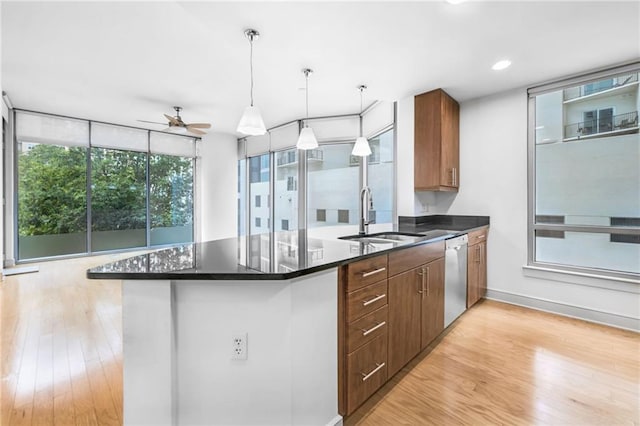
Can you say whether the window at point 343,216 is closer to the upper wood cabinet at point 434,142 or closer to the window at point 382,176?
the window at point 382,176

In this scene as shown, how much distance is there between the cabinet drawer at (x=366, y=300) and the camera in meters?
1.52

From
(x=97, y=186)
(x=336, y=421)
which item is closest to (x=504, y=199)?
(x=336, y=421)

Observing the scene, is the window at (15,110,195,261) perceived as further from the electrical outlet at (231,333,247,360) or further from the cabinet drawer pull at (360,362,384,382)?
the cabinet drawer pull at (360,362,384,382)

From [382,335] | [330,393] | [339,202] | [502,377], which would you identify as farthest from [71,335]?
[339,202]

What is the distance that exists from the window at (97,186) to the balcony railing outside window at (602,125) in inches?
279

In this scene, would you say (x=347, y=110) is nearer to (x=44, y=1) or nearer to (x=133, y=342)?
(x=44, y=1)

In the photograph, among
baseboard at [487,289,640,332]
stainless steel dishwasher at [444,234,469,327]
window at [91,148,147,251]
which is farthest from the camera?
window at [91,148,147,251]

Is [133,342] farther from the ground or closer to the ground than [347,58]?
closer to the ground

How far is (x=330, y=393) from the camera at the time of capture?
1.44 meters

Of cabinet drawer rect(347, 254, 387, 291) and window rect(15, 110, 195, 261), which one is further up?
window rect(15, 110, 195, 261)

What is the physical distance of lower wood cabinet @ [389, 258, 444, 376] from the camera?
6.10 ft

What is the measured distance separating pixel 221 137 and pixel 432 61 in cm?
548

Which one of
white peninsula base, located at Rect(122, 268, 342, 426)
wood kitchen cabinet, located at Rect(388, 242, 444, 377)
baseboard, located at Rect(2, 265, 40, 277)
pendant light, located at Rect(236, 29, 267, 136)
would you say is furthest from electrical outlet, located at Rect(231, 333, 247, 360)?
baseboard, located at Rect(2, 265, 40, 277)

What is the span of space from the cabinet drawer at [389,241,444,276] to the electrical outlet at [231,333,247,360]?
99 cm
